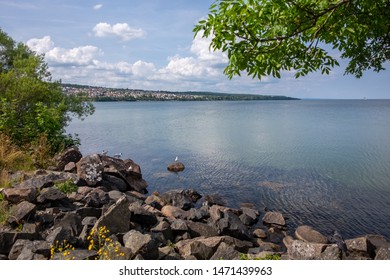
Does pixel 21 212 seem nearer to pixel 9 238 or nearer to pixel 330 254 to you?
pixel 9 238

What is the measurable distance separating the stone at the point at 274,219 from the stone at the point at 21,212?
10268mm

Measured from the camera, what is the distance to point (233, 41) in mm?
6738

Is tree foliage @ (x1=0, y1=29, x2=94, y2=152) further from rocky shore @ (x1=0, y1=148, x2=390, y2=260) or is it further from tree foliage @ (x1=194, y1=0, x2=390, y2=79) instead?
tree foliage @ (x1=194, y1=0, x2=390, y2=79)

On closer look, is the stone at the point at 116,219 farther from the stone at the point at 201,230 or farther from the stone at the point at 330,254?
the stone at the point at 330,254

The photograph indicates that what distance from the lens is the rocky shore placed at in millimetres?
7680

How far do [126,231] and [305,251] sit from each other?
5046 millimetres

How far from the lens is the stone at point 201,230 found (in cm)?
1152

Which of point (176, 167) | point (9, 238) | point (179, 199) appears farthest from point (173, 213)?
point (176, 167)

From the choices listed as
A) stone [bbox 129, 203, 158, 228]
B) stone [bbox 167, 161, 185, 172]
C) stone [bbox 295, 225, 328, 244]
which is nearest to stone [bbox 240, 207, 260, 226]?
stone [bbox 295, 225, 328, 244]

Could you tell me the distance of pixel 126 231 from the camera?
9406mm

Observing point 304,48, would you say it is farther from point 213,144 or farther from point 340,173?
point 213,144

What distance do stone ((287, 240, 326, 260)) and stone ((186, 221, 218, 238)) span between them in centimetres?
360

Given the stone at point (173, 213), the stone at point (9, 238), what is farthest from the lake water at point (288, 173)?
the stone at point (9, 238)

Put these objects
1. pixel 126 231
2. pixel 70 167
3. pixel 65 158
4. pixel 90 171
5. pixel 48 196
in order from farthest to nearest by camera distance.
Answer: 1. pixel 65 158
2. pixel 70 167
3. pixel 90 171
4. pixel 48 196
5. pixel 126 231
